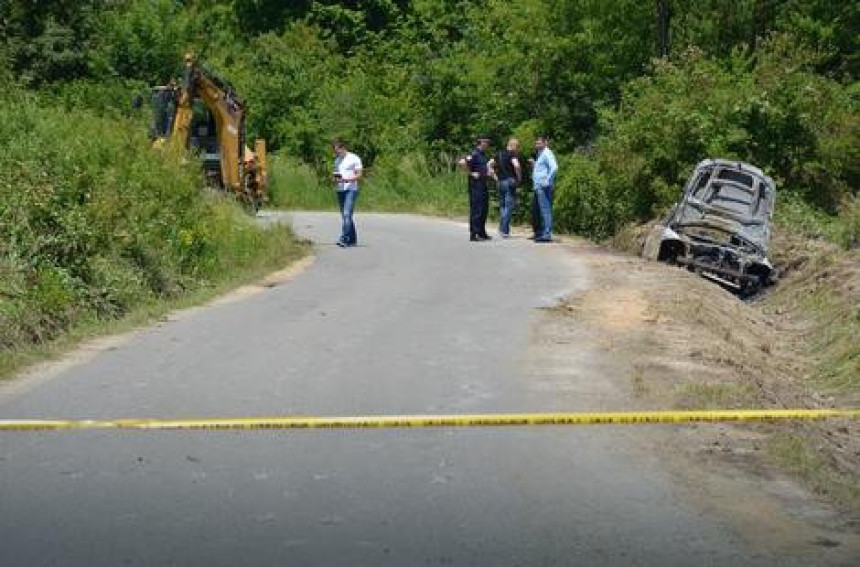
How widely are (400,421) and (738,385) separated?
300cm

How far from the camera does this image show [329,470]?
715cm

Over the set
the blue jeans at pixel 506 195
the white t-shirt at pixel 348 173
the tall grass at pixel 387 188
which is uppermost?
the white t-shirt at pixel 348 173

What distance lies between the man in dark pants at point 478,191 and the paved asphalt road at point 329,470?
10.9m

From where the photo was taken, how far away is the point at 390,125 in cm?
4228

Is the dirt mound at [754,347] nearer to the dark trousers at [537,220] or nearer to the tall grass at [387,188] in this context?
the dark trousers at [537,220]

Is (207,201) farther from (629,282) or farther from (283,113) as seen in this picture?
(283,113)

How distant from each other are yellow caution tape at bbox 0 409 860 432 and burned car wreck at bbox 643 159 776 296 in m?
10.1

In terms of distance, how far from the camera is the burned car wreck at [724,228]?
18547 mm

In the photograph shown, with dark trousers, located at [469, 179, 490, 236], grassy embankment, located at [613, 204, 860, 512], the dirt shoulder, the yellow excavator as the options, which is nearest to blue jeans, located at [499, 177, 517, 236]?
dark trousers, located at [469, 179, 490, 236]

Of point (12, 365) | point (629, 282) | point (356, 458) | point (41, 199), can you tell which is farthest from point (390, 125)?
point (356, 458)

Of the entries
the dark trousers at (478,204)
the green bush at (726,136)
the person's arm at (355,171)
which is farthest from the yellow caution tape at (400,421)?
the green bush at (726,136)

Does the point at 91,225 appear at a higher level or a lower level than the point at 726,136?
lower

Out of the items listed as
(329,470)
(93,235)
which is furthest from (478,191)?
(329,470)

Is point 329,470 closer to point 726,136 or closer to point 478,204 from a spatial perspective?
point 478,204
